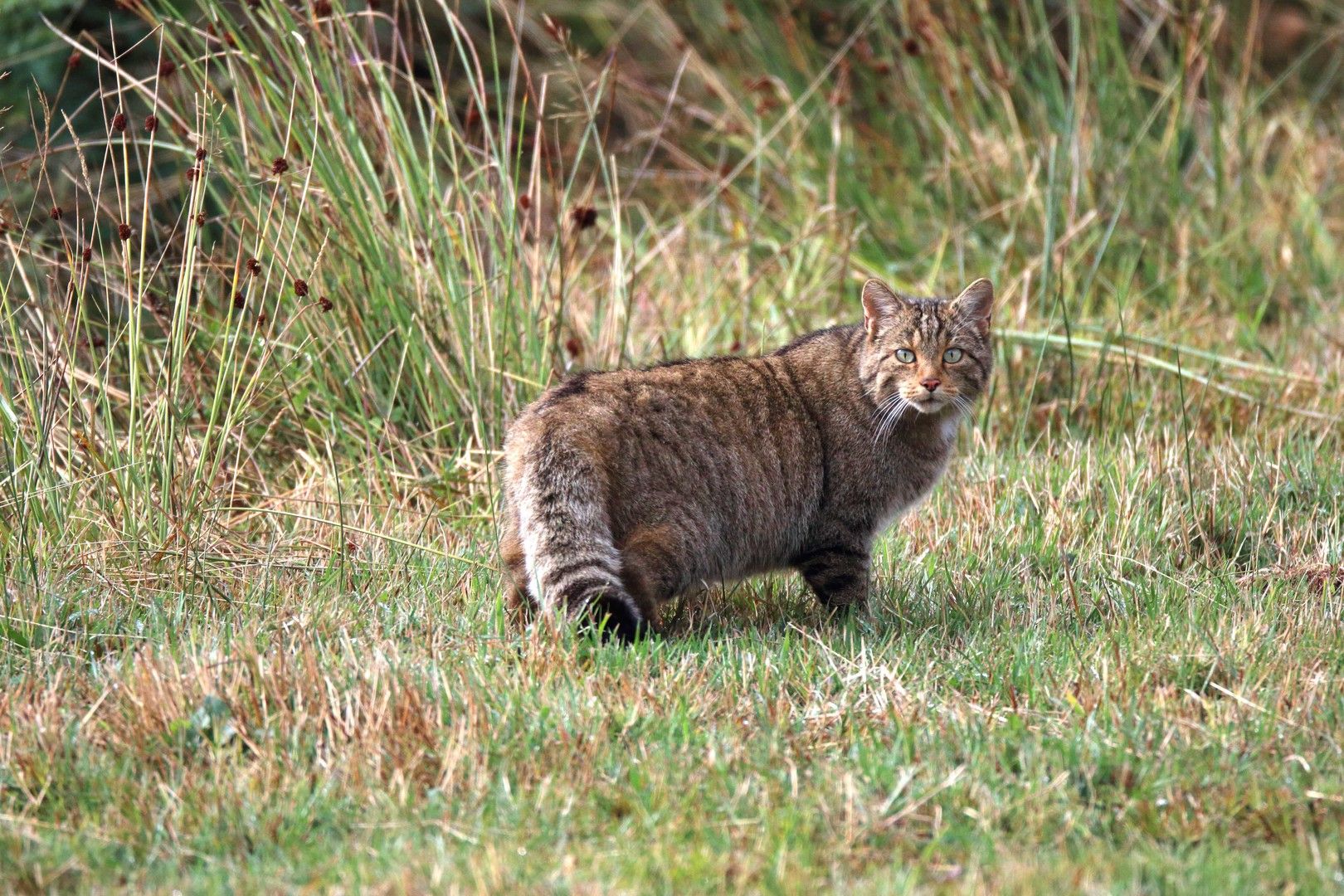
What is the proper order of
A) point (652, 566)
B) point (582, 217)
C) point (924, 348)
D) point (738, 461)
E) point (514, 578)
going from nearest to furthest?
point (652, 566) < point (514, 578) < point (738, 461) < point (924, 348) < point (582, 217)

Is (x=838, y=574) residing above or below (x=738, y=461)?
below

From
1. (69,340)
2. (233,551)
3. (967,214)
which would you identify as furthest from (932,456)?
(967,214)

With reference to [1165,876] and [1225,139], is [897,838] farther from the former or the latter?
[1225,139]

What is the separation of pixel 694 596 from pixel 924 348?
3.54 feet

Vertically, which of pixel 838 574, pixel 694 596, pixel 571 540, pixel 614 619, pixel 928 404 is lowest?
pixel 694 596

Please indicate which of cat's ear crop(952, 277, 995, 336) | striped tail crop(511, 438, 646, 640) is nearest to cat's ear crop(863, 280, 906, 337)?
cat's ear crop(952, 277, 995, 336)

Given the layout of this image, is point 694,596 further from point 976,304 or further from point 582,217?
point 582,217

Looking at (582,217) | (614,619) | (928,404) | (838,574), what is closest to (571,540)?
(614,619)

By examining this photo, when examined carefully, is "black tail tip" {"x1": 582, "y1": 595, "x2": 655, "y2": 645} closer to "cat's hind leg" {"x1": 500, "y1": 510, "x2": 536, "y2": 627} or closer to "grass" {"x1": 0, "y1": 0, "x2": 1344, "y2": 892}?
"grass" {"x1": 0, "y1": 0, "x2": 1344, "y2": 892}

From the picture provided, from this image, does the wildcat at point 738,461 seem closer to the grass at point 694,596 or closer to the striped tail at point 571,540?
the striped tail at point 571,540

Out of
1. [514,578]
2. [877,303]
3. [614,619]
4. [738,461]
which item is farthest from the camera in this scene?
[877,303]

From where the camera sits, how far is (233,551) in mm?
4668

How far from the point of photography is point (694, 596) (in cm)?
474

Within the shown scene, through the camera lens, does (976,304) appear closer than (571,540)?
No
